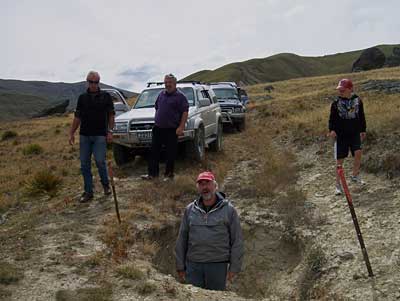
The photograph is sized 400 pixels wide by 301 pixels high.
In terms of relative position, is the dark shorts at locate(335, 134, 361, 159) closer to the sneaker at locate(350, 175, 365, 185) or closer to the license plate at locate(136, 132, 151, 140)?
the sneaker at locate(350, 175, 365, 185)

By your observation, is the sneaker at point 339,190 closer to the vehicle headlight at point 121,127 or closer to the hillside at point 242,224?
the hillside at point 242,224

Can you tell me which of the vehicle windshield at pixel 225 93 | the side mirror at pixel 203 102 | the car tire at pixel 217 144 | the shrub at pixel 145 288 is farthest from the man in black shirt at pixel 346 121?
the vehicle windshield at pixel 225 93

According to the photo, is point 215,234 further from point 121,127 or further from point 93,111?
point 121,127

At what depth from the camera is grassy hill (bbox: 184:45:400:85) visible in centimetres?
11919

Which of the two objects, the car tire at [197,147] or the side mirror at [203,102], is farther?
the side mirror at [203,102]

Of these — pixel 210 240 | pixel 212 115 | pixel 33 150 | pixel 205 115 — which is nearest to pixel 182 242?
pixel 210 240

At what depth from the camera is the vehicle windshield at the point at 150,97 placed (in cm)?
1152

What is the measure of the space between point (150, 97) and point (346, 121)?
Result: 17.8 feet

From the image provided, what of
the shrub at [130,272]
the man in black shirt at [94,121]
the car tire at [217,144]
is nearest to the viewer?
the shrub at [130,272]

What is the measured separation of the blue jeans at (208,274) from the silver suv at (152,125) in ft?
17.4

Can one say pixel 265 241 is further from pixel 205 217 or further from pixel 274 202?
pixel 205 217

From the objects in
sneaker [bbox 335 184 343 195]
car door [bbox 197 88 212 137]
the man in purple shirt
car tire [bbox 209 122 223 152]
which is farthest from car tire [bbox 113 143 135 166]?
sneaker [bbox 335 184 343 195]

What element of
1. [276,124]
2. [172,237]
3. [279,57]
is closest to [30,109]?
[279,57]

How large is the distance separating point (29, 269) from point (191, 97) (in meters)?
7.06
